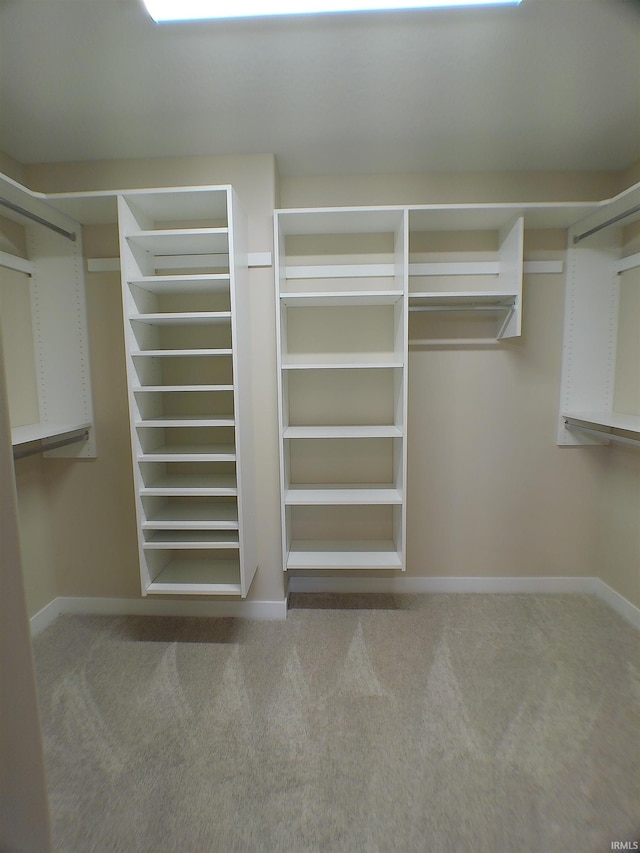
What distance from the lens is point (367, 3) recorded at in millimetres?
1221

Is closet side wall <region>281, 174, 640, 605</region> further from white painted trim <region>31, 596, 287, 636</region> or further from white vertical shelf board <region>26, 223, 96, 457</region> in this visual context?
white vertical shelf board <region>26, 223, 96, 457</region>

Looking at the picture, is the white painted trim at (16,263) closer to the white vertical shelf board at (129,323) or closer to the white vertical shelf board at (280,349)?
the white vertical shelf board at (129,323)

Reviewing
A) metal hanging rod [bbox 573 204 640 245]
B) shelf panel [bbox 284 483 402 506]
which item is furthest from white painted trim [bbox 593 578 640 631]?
metal hanging rod [bbox 573 204 640 245]

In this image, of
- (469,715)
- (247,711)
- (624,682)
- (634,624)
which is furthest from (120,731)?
(634,624)

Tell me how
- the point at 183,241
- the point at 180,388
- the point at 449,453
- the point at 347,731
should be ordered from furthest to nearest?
the point at 449,453, the point at 183,241, the point at 180,388, the point at 347,731

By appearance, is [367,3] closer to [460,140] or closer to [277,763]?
[460,140]

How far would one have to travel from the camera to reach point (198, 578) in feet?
7.07

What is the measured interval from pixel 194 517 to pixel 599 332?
2.61m


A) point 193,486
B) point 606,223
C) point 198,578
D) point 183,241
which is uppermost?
point 606,223

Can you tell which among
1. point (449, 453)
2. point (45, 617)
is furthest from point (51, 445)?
point (449, 453)

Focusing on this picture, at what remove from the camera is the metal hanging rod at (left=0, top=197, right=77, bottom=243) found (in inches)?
72.7

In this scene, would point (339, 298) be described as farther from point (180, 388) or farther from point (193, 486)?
point (193, 486)

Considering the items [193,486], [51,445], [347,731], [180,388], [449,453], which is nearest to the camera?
[347,731]

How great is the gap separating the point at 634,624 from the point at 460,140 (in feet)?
9.23
